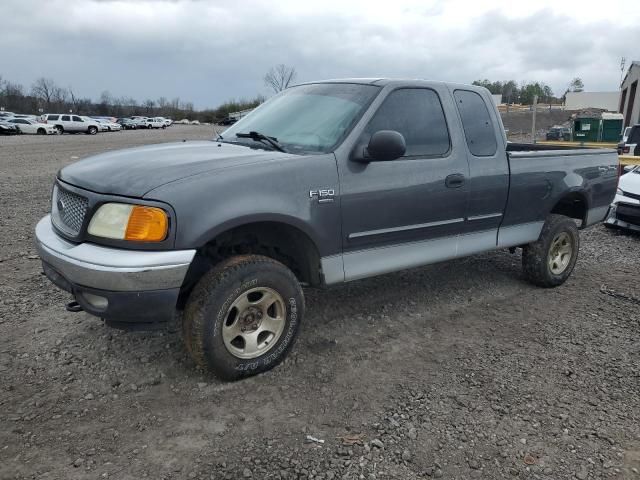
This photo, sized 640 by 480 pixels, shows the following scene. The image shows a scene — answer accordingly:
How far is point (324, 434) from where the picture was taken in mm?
2812

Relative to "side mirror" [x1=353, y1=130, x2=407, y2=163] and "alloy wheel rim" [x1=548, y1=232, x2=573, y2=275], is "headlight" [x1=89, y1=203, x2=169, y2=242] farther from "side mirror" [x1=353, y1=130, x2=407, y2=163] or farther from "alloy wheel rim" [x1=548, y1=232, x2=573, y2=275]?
"alloy wheel rim" [x1=548, y1=232, x2=573, y2=275]

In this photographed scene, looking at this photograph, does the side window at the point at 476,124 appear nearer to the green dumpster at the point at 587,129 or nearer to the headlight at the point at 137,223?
the headlight at the point at 137,223

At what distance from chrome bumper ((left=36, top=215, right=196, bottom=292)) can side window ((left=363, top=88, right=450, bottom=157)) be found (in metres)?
1.71

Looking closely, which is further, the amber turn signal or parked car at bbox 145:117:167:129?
parked car at bbox 145:117:167:129

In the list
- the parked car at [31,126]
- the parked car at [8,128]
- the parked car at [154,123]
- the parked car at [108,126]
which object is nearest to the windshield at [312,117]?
the parked car at [8,128]

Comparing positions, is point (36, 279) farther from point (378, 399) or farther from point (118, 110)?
point (118, 110)

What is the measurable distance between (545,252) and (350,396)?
2942 mm

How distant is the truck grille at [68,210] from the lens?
3.07m

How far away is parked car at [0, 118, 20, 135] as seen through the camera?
38.3 m

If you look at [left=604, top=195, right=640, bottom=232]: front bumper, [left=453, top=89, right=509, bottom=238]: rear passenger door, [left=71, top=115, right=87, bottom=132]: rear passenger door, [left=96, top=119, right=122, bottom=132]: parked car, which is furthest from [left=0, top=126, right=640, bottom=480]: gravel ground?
[left=96, top=119, right=122, bottom=132]: parked car

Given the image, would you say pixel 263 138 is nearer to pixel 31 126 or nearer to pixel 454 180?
pixel 454 180

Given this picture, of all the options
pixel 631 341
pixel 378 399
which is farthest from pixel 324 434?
pixel 631 341

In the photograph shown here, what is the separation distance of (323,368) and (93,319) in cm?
192

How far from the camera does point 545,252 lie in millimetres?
5125
